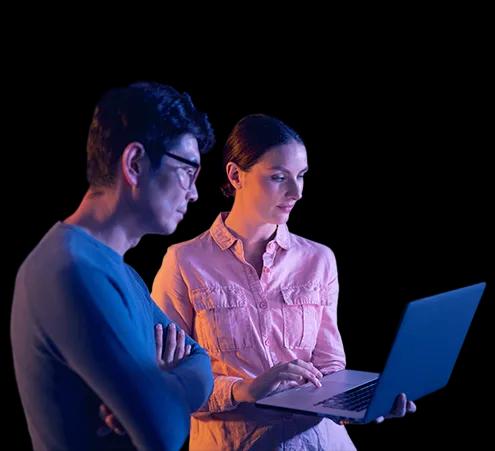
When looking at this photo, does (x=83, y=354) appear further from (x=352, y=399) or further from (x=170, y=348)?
(x=352, y=399)

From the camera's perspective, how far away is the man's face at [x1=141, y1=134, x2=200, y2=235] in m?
1.80

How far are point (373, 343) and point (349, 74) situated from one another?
1.22 meters

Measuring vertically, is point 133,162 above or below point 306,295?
above

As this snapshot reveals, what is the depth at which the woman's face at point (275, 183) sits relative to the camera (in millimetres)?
2658

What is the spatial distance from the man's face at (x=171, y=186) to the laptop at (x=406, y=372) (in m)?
0.61

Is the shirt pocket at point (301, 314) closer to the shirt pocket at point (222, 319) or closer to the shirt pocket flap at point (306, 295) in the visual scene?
the shirt pocket flap at point (306, 295)

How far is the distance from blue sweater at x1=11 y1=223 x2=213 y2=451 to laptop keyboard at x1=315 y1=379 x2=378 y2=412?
64 cm

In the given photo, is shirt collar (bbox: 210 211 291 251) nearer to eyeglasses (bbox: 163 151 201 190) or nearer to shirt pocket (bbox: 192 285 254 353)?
shirt pocket (bbox: 192 285 254 353)

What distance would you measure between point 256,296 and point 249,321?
0.30 ft

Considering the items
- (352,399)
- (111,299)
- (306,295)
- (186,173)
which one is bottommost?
(352,399)

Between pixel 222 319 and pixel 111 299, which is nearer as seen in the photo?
pixel 111 299

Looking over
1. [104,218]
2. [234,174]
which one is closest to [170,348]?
[104,218]

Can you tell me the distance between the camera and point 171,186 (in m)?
1.82

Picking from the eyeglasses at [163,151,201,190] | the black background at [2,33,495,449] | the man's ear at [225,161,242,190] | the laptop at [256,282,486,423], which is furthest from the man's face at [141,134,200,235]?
the black background at [2,33,495,449]
